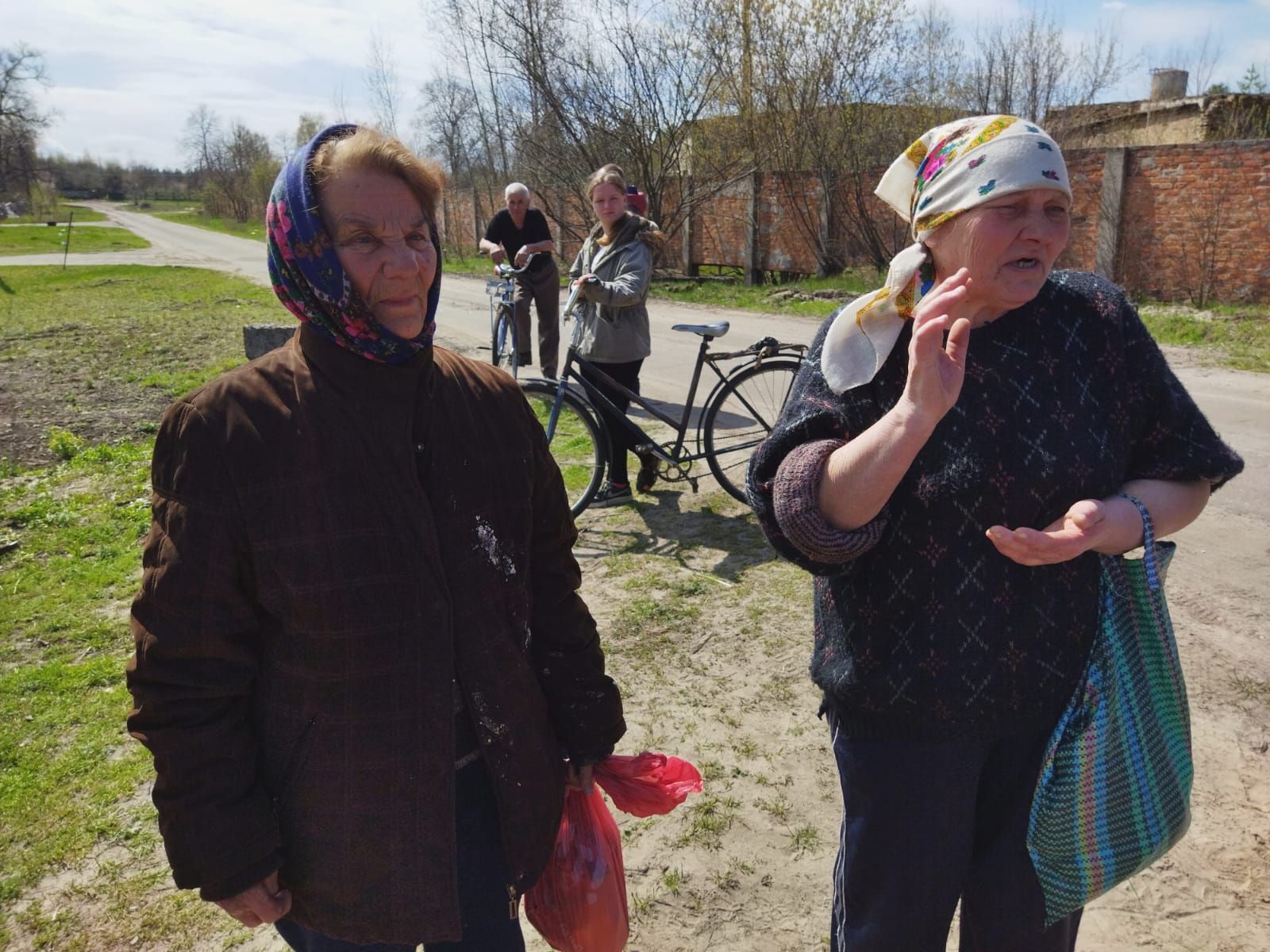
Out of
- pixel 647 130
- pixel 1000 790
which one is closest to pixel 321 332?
pixel 1000 790

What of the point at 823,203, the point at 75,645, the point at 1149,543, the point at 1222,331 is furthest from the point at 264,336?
the point at 823,203

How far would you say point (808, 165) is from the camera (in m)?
20.2

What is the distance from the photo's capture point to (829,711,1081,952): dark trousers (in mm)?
A: 1615

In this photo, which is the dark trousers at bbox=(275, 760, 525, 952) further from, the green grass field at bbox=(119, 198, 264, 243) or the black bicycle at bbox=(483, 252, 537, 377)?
the green grass field at bbox=(119, 198, 264, 243)

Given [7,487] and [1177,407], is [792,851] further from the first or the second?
[7,487]

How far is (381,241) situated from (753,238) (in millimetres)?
19347

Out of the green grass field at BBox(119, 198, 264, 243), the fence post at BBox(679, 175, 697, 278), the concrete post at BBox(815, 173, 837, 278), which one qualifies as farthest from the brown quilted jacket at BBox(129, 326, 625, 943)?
the green grass field at BBox(119, 198, 264, 243)

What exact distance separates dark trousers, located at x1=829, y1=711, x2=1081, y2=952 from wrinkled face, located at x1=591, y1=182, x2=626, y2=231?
409 cm

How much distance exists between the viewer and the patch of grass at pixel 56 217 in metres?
63.6

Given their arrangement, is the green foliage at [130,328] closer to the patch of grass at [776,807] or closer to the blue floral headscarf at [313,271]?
the patch of grass at [776,807]

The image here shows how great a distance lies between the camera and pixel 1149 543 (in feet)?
5.13

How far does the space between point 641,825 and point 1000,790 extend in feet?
4.83

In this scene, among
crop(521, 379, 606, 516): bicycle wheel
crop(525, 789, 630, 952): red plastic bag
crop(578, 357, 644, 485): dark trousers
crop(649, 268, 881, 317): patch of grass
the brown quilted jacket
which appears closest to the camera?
the brown quilted jacket

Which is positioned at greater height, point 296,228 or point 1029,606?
point 296,228
